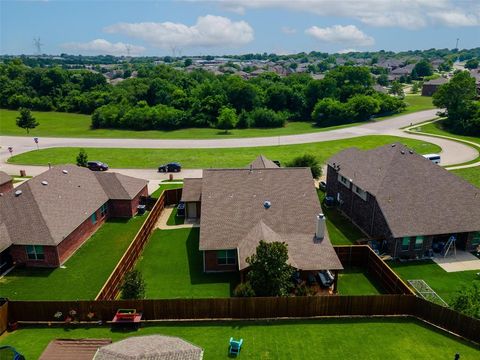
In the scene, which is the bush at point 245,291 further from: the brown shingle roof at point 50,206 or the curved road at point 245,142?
the curved road at point 245,142

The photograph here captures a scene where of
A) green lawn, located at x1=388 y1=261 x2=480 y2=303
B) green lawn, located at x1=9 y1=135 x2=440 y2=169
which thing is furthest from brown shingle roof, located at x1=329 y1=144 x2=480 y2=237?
green lawn, located at x1=9 y1=135 x2=440 y2=169

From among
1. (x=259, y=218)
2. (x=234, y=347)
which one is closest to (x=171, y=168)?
(x=259, y=218)

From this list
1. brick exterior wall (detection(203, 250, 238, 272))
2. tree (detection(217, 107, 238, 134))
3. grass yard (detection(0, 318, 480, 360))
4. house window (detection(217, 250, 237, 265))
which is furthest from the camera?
tree (detection(217, 107, 238, 134))

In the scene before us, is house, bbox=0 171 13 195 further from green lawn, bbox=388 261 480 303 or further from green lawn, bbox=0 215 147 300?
green lawn, bbox=388 261 480 303

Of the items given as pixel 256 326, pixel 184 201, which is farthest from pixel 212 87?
pixel 256 326

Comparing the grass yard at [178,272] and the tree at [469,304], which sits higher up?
the tree at [469,304]

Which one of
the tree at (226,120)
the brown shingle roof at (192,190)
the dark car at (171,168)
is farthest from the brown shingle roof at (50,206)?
the tree at (226,120)
